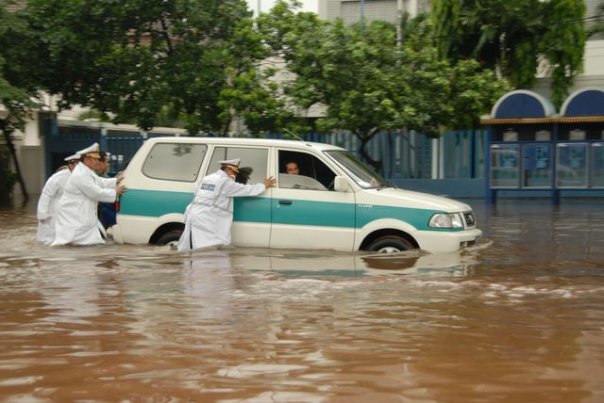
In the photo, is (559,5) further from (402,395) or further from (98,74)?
(402,395)

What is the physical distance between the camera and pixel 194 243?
11.5 meters

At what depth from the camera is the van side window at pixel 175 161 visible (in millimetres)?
11898

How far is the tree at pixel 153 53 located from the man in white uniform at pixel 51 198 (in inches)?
328

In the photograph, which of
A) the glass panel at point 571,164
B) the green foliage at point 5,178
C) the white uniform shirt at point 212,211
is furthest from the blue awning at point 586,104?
the green foliage at point 5,178

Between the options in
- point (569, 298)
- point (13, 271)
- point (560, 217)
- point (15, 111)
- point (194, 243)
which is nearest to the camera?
point (569, 298)

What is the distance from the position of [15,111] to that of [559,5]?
1455 centimetres

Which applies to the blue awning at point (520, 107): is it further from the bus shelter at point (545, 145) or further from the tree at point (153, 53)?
the tree at point (153, 53)

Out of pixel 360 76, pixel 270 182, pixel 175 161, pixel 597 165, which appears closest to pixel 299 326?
pixel 270 182

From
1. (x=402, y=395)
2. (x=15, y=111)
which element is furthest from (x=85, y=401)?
(x=15, y=111)

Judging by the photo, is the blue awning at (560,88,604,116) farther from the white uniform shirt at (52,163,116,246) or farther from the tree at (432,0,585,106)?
the white uniform shirt at (52,163,116,246)

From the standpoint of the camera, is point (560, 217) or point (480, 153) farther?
point (480, 153)

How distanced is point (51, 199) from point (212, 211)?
2.88 metres

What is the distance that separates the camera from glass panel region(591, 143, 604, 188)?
2098cm

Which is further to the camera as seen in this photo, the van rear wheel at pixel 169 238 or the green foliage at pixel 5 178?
the green foliage at pixel 5 178
